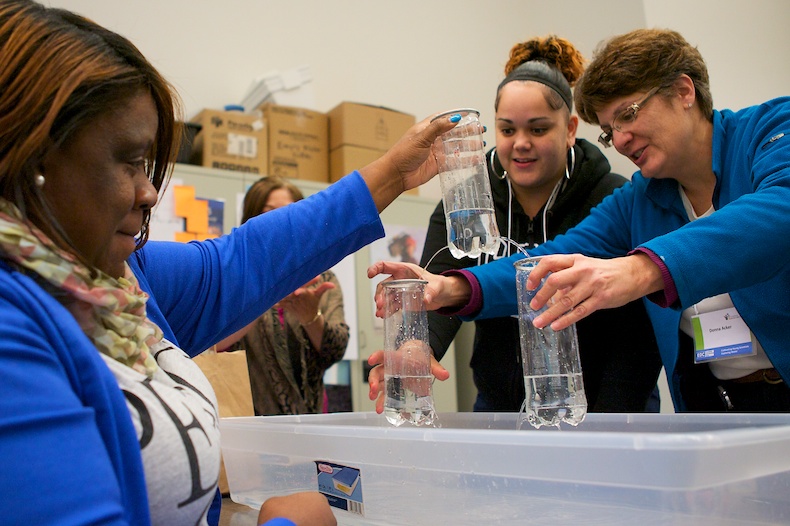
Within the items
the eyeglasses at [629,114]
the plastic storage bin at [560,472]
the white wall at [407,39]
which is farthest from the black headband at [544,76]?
the white wall at [407,39]

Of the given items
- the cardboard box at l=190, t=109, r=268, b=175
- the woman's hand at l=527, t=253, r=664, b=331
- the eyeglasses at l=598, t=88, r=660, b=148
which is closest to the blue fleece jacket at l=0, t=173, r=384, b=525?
the woman's hand at l=527, t=253, r=664, b=331

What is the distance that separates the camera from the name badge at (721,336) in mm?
1279

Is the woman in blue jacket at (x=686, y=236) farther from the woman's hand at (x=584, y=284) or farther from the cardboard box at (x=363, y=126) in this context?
the cardboard box at (x=363, y=126)

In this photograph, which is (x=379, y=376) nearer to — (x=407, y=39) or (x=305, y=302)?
(x=305, y=302)

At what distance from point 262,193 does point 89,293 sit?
1.69m

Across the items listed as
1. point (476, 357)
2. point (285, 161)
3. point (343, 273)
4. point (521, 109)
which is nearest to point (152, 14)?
point (285, 161)

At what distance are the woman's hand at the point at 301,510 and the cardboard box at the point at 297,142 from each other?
8.34 ft

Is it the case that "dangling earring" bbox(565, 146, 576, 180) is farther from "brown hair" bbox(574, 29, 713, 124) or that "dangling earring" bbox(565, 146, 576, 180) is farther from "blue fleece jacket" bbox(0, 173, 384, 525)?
"blue fleece jacket" bbox(0, 173, 384, 525)

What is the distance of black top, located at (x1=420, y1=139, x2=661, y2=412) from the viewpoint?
1625 mm

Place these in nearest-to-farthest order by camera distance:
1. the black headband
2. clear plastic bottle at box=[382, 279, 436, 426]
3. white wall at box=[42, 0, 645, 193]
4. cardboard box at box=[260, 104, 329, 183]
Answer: clear plastic bottle at box=[382, 279, 436, 426], the black headband, cardboard box at box=[260, 104, 329, 183], white wall at box=[42, 0, 645, 193]

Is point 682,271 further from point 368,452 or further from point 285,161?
point 285,161

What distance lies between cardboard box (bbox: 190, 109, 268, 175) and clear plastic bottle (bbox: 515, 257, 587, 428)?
7.39ft

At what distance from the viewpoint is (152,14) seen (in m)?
3.46

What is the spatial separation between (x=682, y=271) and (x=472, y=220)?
1.18 feet
